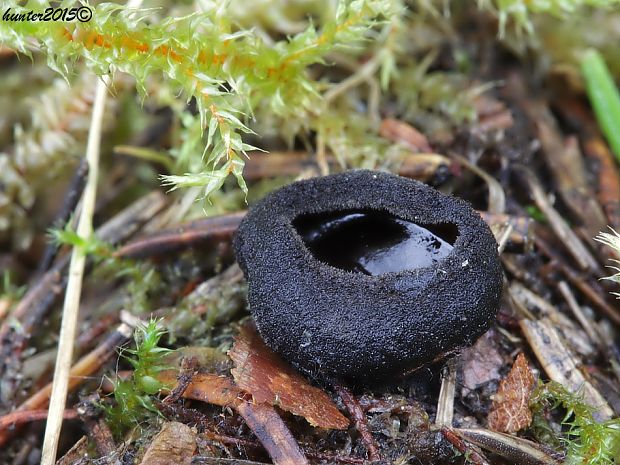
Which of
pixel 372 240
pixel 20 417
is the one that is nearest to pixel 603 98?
pixel 372 240

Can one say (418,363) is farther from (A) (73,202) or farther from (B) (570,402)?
(A) (73,202)

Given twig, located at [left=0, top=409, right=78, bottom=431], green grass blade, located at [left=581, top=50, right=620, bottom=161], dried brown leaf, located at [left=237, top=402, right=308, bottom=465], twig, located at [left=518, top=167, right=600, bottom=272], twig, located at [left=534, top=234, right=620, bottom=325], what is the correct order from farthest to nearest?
green grass blade, located at [left=581, top=50, right=620, bottom=161], twig, located at [left=518, top=167, right=600, bottom=272], twig, located at [left=534, top=234, right=620, bottom=325], twig, located at [left=0, top=409, right=78, bottom=431], dried brown leaf, located at [left=237, top=402, right=308, bottom=465]

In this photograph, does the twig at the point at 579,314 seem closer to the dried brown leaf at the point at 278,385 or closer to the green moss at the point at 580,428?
the green moss at the point at 580,428

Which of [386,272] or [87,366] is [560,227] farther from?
[87,366]

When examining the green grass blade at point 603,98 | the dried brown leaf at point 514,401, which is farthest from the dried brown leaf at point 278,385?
the green grass blade at point 603,98

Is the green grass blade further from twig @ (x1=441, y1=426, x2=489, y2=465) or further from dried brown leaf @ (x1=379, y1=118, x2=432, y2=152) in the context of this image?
twig @ (x1=441, y1=426, x2=489, y2=465)

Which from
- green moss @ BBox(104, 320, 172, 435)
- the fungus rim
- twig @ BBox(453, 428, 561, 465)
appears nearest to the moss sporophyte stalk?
the fungus rim

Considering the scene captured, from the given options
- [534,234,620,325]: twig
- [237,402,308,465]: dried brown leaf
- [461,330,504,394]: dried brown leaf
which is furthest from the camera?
[534,234,620,325]: twig
